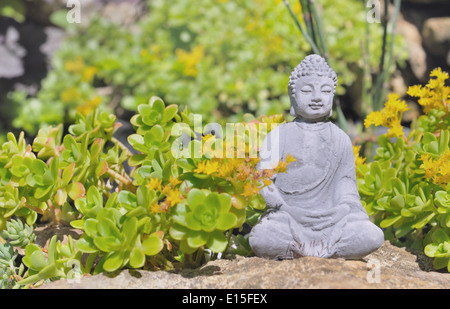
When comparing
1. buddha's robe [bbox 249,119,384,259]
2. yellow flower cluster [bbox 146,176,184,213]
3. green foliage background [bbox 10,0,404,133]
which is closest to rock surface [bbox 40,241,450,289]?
buddha's robe [bbox 249,119,384,259]

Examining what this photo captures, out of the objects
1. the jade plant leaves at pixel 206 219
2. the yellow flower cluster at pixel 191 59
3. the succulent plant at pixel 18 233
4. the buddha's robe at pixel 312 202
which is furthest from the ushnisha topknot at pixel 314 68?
the yellow flower cluster at pixel 191 59

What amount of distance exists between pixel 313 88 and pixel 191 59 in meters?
2.17

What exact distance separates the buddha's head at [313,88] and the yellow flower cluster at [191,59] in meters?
2.06

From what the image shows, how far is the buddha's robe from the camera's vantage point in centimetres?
190

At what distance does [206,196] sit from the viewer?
1.72m

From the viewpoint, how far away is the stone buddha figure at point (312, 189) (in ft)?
6.24

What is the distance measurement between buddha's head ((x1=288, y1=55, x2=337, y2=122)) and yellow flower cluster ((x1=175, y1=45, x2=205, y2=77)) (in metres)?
2.06

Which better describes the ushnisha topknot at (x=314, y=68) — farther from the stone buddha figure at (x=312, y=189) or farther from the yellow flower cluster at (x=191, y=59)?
the yellow flower cluster at (x=191, y=59)

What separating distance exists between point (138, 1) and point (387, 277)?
408 cm

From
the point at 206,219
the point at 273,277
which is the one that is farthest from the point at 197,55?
the point at 273,277

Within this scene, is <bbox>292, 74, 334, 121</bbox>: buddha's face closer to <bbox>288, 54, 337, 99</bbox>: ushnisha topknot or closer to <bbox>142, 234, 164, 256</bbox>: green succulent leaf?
<bbox>288, 54, 337, 99</bbox>: ushnisha topknot
